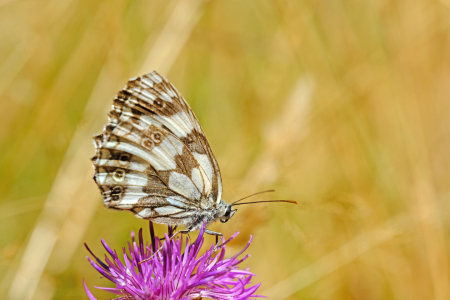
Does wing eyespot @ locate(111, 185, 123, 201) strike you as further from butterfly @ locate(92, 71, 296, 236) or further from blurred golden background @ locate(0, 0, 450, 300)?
blurred golden background @ locate(0, 0, 450, 300)

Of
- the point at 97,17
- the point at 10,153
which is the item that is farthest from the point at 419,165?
the point at 10,153

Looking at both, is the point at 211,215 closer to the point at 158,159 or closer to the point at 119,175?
the point at 158,159

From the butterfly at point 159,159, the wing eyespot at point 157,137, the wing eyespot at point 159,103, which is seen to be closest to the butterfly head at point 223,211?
the butterfly at point 159,159

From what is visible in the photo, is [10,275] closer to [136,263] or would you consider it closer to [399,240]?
[136,263]

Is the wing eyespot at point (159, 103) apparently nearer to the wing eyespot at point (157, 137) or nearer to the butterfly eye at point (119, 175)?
the wing eyespot at point (157, 137)

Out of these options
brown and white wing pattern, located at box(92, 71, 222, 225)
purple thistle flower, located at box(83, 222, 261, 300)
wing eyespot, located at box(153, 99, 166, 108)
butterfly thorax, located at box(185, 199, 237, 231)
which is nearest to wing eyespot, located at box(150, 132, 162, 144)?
brown and white wing pattern, located at box(92, 71, 222, 225)

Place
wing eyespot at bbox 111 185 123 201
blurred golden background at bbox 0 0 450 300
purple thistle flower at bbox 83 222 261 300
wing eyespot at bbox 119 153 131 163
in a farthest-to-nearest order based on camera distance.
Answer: blurred golden background at bbox 0 0 450 300
wing eyespot at bbox 119 153 131 163
wing eyespot at bbox 111 185 123 201
purple thistle flower at bbox 83 222 261 300

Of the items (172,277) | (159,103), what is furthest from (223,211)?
(159,103)
